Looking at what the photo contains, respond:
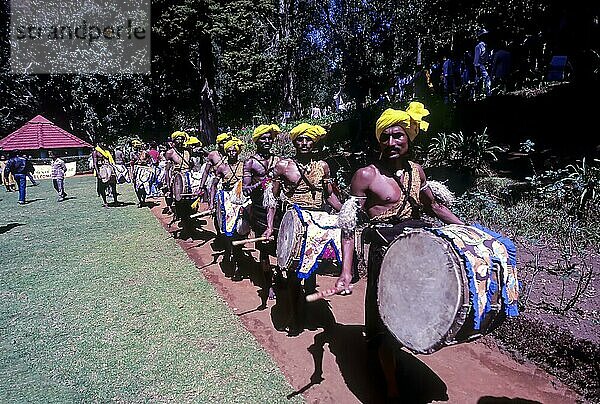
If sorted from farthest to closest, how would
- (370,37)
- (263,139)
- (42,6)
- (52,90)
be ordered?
(52,90), (42,6), (370,37), (263,139)

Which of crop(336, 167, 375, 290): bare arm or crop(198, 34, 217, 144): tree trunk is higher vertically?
crop(198, 34, 217, 144): tree trunk

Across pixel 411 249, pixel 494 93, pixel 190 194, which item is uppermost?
pixel 494 93

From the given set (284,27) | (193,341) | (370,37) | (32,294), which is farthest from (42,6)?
(193,341)

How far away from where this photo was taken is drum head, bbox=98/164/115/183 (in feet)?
47.6

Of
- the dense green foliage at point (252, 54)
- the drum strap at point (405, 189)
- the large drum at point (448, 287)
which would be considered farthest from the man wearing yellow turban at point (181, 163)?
the dense green foliage at point (252, 54)

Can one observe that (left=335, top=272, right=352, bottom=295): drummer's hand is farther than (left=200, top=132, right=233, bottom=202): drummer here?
No

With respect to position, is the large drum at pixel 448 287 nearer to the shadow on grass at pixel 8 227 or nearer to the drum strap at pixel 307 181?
the drum strap at pixel 307 181

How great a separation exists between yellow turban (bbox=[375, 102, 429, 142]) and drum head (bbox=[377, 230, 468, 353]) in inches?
35.0

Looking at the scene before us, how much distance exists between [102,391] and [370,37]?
54.4 feet

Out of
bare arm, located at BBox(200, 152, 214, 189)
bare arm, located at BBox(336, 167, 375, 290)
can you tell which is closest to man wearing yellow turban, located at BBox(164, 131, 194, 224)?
bare arm, located at BBox(200, 152, 214, 189)

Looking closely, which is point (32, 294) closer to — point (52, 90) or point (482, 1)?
point (482, 1)

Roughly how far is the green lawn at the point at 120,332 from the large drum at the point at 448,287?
5.08ft

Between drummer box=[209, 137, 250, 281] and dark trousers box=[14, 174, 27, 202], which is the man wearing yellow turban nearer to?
drummer box=[209, 137, 250, 281]

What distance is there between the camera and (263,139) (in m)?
6.24
